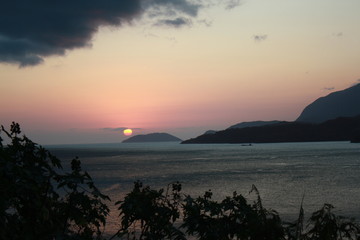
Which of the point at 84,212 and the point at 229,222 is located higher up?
the point at 84,212

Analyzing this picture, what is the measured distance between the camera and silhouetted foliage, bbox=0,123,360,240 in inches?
183

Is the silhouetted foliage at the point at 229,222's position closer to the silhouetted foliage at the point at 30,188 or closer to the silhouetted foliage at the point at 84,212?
the silhouetted foliage at the point at 84,212

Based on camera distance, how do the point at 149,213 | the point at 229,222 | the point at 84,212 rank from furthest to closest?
1. the point at 229,222
2. the point at 149,213
3. the point at 84,212

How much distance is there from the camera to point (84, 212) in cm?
634

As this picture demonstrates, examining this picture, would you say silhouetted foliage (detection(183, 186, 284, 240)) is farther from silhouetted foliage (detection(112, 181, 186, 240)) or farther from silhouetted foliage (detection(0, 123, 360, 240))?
silhouetted foliage (detection(112, 181, 186, 240))

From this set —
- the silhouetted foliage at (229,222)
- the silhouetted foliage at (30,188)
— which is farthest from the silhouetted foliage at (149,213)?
the silhouetted foliage at (30,188)

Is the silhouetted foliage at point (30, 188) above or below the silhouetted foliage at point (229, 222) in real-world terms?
above

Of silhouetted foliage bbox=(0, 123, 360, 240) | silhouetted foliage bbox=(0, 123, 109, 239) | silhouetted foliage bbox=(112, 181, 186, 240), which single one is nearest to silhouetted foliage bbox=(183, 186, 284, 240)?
silhouetted foliage bbox=(0, 123, 360, 240)

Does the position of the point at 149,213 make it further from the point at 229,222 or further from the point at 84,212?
the point at 229,222

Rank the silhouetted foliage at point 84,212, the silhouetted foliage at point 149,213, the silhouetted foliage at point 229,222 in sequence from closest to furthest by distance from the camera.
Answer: the silhouetted foliage at point 84,212, the silhouetted foliage at point 149,213, the silhouetted foliage at point 229,222

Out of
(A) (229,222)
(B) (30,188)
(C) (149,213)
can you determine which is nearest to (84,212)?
(C) (149,213)

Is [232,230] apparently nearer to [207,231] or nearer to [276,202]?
[207,231]

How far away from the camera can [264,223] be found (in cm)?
754

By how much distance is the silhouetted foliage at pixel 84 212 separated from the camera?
15.2ft
